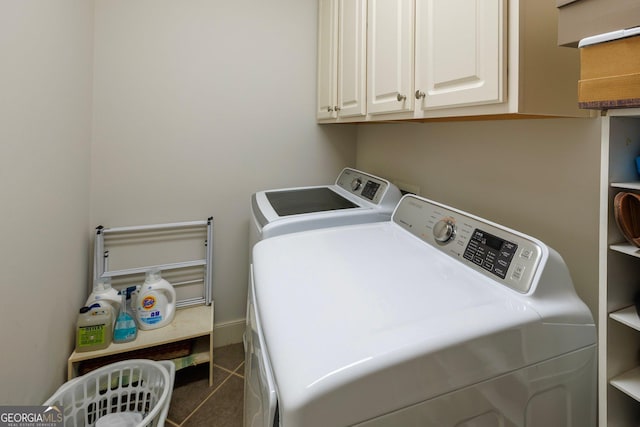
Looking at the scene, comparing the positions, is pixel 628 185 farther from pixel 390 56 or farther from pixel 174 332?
pixel 174 332

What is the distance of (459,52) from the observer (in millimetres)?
944

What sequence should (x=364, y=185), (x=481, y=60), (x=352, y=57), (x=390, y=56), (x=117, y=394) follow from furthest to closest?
(x=364, y=185)
(x=352, y=57)
(x=117, y=394)
(x=390, y=56)
(x=481, y=60)

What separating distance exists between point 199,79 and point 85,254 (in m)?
1.22

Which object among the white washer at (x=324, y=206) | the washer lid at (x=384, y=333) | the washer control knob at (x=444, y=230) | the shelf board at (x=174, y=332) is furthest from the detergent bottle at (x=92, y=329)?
the washer control knob at (x=444, y=230)

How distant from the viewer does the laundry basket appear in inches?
53.3

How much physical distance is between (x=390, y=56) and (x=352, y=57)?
0.39 metres

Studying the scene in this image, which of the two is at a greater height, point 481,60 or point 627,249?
point 481,60

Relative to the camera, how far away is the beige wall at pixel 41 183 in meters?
1.02

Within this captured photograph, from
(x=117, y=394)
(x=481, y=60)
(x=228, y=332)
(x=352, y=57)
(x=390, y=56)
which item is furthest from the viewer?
(x=228, y=332)

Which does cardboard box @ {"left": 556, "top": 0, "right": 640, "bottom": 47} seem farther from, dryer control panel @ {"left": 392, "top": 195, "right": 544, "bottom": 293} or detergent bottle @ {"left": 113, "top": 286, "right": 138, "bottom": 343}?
detergent bottle @ {"left": 113, "top": 286, "right": 138, "bottom": 343}

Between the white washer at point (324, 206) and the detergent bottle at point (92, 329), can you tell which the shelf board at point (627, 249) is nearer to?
the white washer at point (324, 206)

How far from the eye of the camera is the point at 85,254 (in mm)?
1733

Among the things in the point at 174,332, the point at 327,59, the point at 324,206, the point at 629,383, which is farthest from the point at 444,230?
the point at 174,332

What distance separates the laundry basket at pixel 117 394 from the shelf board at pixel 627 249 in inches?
61.6
